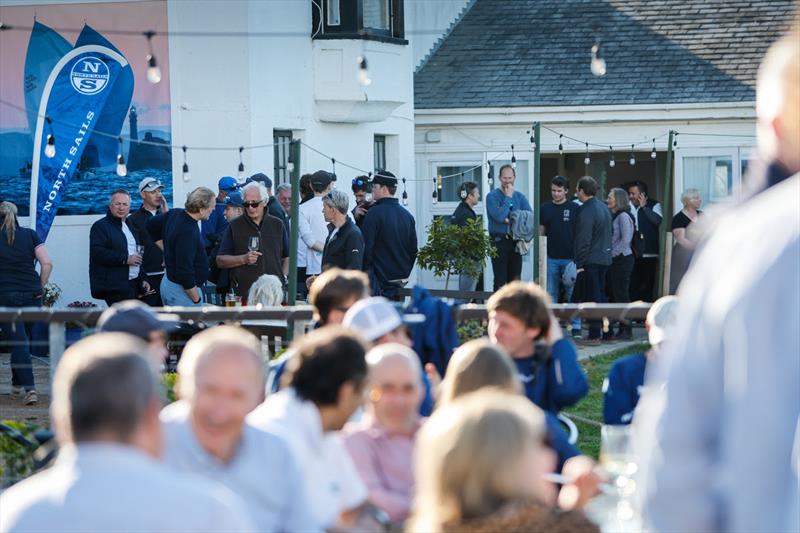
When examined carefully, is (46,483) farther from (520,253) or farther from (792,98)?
(520,253)

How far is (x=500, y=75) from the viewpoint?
2422 centimetres

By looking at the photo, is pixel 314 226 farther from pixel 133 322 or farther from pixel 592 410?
pixel 133 322

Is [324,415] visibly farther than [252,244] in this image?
No

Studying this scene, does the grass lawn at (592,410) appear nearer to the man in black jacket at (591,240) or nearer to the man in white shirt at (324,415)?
the man in black jacket at (591,240)

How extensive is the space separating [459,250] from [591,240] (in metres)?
2.36

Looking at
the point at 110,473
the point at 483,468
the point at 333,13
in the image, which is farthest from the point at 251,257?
the point at 110,473

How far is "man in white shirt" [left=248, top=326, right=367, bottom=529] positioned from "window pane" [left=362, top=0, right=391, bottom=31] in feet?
54.0

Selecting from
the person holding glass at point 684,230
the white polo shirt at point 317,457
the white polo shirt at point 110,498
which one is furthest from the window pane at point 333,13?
the white polo shirt at point 110,498

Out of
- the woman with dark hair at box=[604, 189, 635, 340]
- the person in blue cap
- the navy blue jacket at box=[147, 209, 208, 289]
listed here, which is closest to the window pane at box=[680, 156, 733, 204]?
the woman with dark hair at box=[604, 189, 635, 340]

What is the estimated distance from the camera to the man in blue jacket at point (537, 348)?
650 centimetres

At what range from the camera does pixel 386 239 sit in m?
14.2

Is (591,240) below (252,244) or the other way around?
below

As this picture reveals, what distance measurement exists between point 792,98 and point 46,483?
5.59 ft

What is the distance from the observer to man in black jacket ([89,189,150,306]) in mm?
13406
